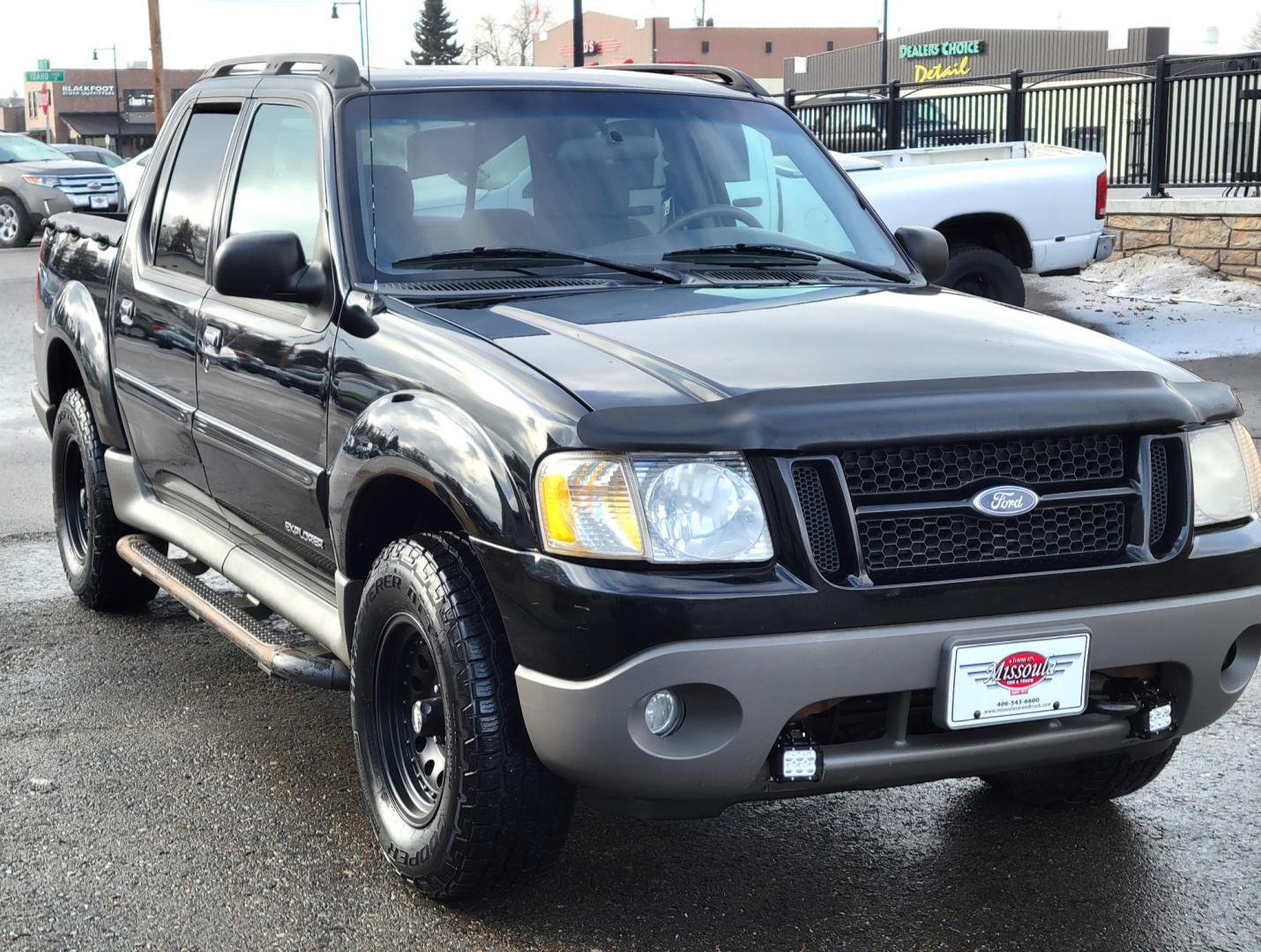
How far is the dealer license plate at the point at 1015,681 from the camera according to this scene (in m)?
3.01

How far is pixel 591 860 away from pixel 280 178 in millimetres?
2101

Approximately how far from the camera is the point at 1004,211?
464 inches

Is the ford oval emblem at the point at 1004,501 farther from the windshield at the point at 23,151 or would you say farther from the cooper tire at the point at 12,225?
the windshield at the point at 23,151

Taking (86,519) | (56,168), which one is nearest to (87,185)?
(56,168)

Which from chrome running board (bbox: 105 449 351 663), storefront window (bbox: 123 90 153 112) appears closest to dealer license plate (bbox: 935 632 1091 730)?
chrome running board (bbox: 105 449 351 663)

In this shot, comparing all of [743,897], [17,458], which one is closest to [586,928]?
[743,897]

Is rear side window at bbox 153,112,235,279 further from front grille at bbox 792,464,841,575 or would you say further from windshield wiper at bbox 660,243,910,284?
front grille at bbox 792,464,841,575

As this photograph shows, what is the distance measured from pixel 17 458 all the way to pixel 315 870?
6478 millimetres

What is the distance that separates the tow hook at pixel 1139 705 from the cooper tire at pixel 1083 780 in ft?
1.65

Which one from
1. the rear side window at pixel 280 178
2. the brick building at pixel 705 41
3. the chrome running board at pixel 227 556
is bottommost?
the chrome running board at pixel 227 556

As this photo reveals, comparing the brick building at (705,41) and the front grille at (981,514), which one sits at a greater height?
the brick building at (705,41)

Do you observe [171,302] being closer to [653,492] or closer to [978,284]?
[653,492]

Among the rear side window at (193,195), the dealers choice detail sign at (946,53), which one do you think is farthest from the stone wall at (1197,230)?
the dealers choice detail sign at (946,53)

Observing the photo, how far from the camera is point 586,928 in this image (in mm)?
3357
